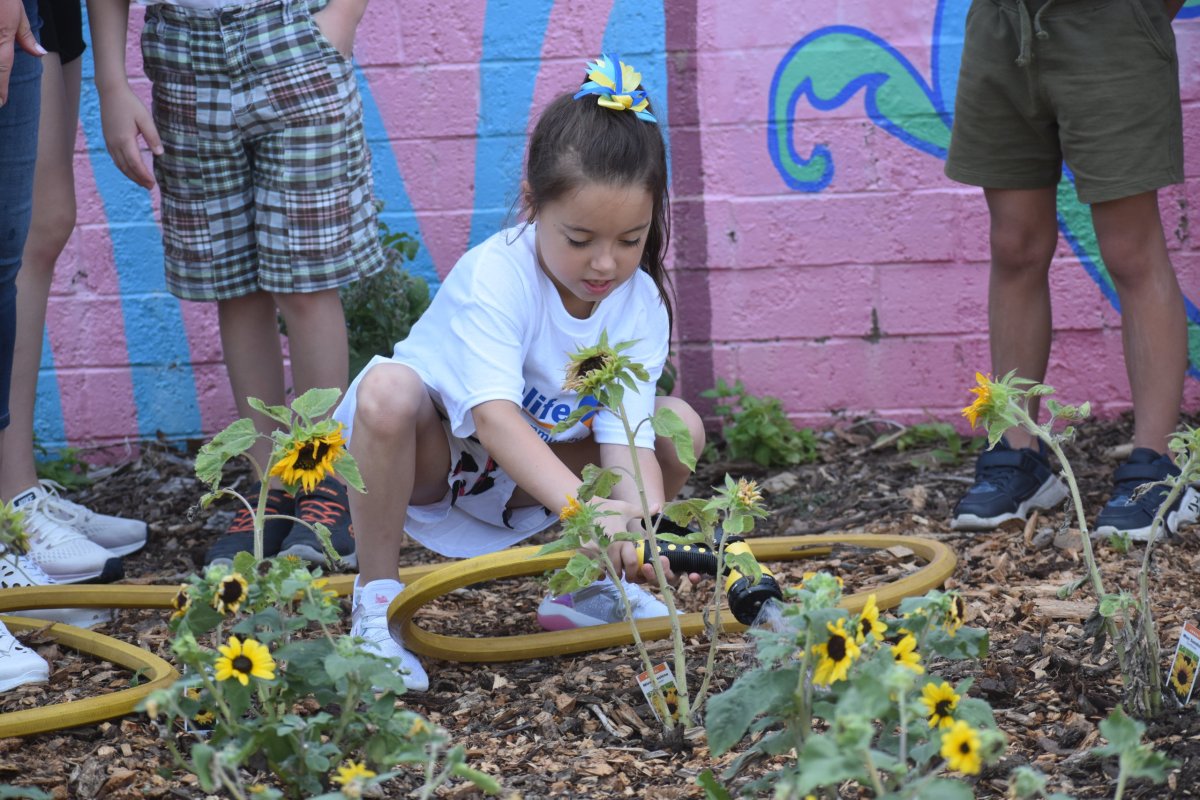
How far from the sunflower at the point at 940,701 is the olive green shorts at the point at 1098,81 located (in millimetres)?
1686

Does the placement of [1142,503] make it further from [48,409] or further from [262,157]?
[48,409]

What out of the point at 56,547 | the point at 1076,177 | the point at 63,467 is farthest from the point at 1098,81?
the point at 63,467

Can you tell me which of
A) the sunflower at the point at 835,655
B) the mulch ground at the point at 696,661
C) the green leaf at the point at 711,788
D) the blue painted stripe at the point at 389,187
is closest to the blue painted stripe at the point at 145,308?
→ the mulch ground at the point at 696,661

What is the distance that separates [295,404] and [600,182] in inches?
27.4

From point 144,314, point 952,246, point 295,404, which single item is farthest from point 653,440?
point 144,314

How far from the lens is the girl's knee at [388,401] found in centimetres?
221

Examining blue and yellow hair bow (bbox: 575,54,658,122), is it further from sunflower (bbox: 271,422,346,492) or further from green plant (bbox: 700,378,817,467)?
green plant (bbox: 700,378,817,467)

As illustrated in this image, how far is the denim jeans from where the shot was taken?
2160mm

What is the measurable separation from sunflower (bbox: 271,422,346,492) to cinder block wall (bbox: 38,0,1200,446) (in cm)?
206

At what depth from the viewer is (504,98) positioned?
3.58m

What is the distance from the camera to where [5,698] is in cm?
211

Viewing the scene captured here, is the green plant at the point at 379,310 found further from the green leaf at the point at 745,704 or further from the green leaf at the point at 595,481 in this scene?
the green leaf at the point at 745,704

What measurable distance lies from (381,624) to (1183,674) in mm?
1230

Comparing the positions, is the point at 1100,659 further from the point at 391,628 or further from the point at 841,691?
the point at 391,628
